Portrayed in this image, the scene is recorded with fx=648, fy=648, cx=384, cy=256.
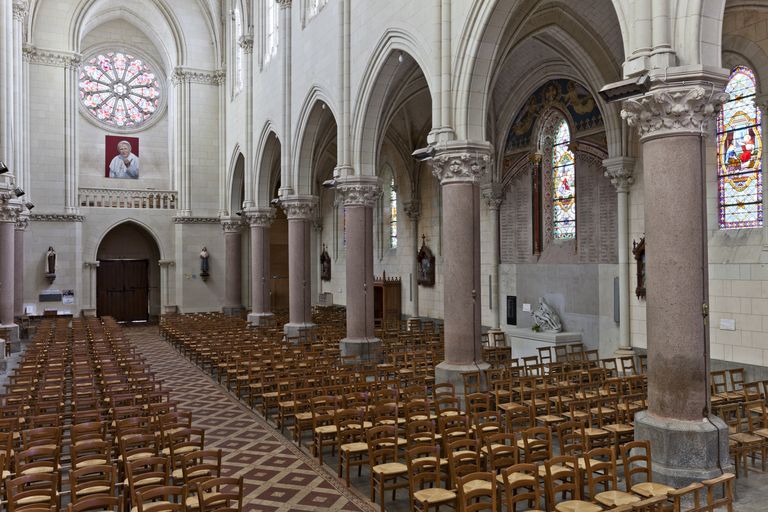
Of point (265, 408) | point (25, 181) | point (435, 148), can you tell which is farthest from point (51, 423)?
point (25, 181)

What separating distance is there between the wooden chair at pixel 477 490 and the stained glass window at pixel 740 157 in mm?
9781

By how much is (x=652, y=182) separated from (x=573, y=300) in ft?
35.9

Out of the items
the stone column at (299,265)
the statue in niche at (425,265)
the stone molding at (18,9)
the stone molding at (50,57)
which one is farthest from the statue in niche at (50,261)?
the statue in niche at (425,265)

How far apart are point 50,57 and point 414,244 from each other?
2041 cm

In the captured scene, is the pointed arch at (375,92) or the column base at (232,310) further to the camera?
the column base at (232,310)

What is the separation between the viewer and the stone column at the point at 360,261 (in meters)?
17.8

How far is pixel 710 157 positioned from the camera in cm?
1411

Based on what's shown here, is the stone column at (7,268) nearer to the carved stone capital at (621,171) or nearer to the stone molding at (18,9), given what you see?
the stone molding at (18,9)

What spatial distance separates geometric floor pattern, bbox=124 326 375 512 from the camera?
7824mm

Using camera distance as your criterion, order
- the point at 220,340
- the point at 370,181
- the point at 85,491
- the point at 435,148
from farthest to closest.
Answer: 1. the point at 220,340
2. the point at 370,181
3. the point at 435,148
4. the point at 85,491

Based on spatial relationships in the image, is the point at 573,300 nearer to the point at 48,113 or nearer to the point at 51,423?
the point at 51,423

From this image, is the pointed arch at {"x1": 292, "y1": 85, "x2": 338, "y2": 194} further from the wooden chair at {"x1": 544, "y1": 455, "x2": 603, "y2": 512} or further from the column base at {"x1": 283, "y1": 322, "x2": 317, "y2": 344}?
the wooden chair at {"x1": 544, "y1": 455, "x2": 603, "y2": 512}

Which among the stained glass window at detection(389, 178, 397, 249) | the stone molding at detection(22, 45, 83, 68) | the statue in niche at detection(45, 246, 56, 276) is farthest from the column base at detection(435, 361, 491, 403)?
the stone molding at detection(22, 45, 83, 68)

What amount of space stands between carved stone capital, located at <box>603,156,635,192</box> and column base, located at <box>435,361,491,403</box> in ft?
21.4
